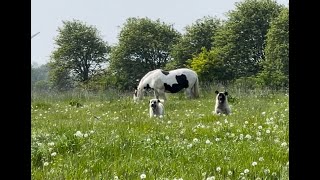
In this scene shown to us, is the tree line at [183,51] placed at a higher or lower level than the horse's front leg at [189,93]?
higher

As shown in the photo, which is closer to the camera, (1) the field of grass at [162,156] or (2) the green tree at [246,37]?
(1) the field of grass at [162,156]

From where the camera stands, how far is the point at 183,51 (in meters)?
65.8

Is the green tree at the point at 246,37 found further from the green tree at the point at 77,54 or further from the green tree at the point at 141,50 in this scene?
the green tree at the point at 77,54

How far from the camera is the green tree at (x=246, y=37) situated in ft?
194

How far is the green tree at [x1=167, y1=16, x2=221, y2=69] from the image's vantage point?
216 ft

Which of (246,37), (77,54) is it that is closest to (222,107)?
(246,37)

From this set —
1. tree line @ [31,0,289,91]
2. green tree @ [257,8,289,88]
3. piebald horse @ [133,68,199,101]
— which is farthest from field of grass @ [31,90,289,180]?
green tree @ [257,8,289,88]

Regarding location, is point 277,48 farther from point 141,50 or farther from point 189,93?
point 189,93

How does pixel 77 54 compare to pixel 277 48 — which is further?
pixel 77 54

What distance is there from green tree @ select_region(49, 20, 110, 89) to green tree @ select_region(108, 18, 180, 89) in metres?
5.54

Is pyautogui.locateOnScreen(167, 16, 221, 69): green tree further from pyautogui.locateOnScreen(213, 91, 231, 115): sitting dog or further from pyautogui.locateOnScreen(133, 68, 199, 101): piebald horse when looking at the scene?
pyautogui.locateOnScreen(213, 91, 231, 115): sitting dog

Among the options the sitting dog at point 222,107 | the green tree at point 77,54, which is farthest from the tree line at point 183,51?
the sitting dog at point 222,107

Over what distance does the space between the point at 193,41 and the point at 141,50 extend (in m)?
9.61
